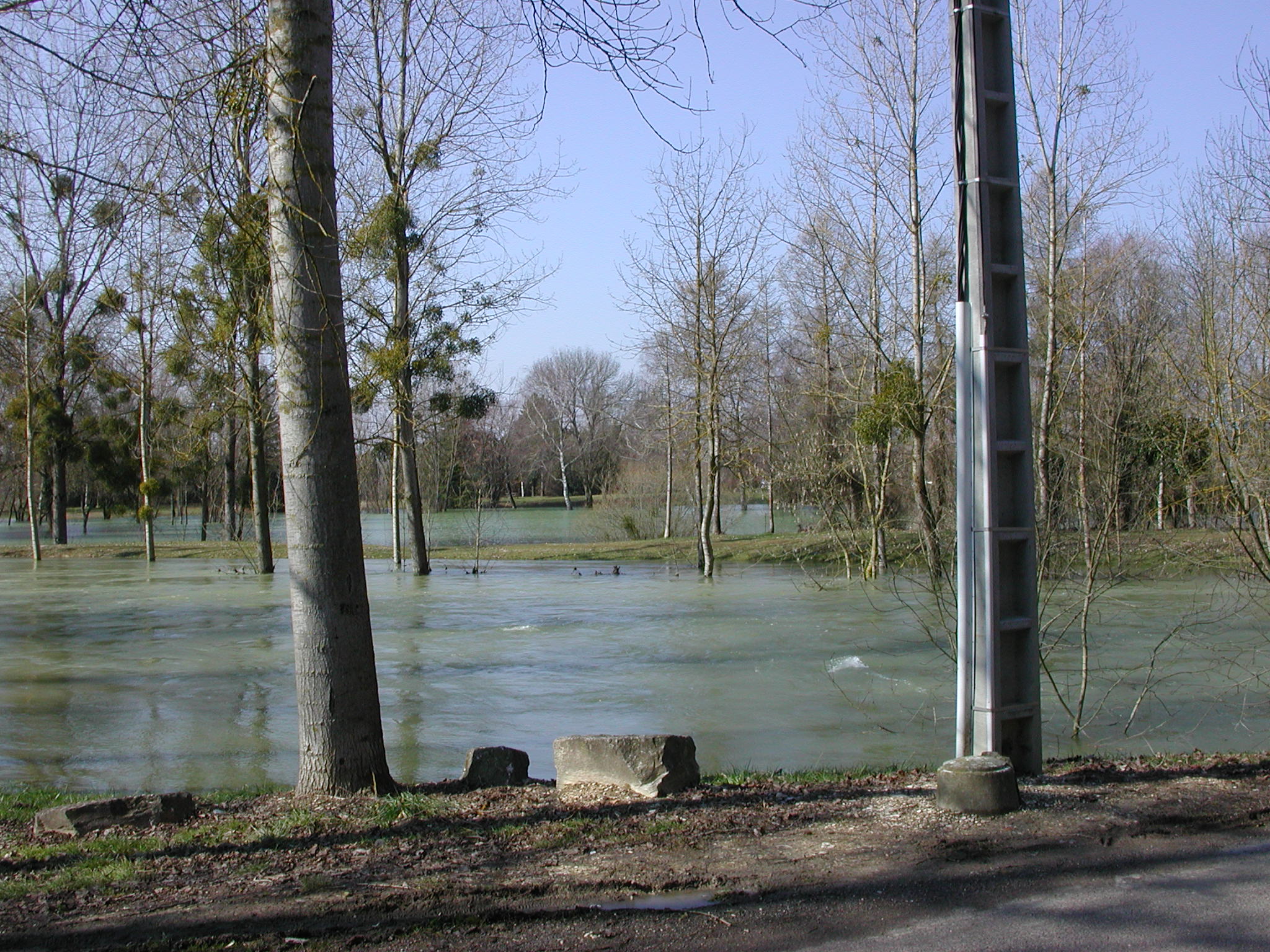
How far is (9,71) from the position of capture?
589 centimetres

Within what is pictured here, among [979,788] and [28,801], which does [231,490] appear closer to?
[28,801]

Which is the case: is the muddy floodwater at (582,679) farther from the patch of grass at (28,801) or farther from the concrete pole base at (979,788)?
the concrete pole base at (979,788)

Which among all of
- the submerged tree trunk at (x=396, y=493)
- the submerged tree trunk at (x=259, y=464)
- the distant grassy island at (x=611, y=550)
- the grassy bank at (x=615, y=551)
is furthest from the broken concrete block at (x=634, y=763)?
the submerged tree trunk at (x=396, y=493)

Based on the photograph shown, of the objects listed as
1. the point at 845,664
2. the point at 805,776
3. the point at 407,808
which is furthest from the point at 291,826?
the point at 845,664

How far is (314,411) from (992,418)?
346cm

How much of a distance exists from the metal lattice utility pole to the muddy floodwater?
2.79 m

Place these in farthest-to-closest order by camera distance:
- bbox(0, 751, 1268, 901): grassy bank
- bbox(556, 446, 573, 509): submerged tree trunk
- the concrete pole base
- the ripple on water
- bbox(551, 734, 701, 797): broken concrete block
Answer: bbox(556, 446, 573, 509): submerged tree trunk
the ripple on water
bbox(551, 734, 701, 797): broken concrete block
the concrete pole base
bbox(0, 751, 1268, 901): grassy bank

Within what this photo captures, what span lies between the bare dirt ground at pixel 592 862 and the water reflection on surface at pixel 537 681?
257cm

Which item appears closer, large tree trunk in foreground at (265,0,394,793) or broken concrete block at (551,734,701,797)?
large tree trunk in foreground at (265,0,394,793)

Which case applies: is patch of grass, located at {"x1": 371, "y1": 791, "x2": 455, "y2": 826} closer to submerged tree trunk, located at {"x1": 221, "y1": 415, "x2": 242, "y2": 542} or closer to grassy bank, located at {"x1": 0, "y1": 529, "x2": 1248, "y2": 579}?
grassy bank, located at {"x1": 0, "y1": 529, "x2": 1248, "y2": 579}

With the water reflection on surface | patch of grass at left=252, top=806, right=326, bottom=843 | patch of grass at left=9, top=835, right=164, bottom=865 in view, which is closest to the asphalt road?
patch of grass at left=252, top=806, right=326, bottom=843

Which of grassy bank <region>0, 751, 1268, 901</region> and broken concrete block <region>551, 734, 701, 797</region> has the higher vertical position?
broken concrete block <region>551, 734, 701, 797</region>

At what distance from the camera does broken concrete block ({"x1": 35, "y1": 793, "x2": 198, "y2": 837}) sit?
5.50 meters

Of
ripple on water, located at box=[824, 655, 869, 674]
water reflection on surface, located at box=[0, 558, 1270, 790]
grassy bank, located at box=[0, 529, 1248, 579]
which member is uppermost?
grassy bank, located at box=[0, 529, 1248, 579]
